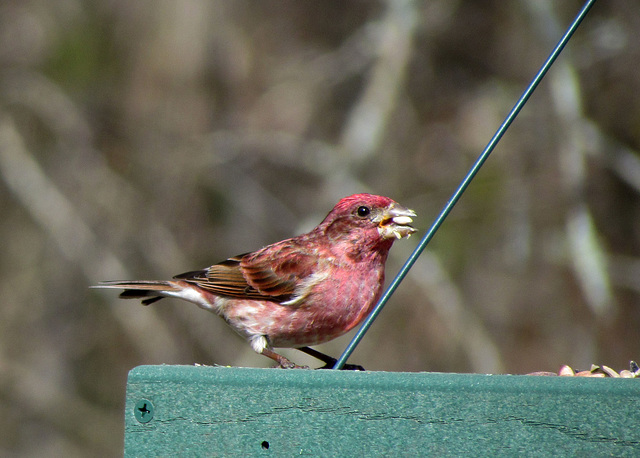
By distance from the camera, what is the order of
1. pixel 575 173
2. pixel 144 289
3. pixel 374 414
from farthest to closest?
pixel 575 173, pixel 144 289, pixel 374 414

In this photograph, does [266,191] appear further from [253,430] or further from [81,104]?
[253,430]

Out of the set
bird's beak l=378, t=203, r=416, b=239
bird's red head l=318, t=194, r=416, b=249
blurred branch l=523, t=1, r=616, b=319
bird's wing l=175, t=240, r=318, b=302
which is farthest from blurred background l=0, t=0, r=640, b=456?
bird's beak l=378, t=203, r=416, b=239

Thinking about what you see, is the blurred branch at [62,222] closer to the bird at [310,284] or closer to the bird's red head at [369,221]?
the bird at [310,284]

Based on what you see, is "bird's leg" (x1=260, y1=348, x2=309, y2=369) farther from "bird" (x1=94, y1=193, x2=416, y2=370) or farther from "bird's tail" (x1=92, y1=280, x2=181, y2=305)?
"bird's tail" (x1=92, y1=280, x2=181, y2=305)

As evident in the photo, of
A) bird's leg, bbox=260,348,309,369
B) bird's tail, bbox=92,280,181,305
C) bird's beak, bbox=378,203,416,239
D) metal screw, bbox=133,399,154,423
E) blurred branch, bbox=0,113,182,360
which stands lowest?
metal screw, bbox=133,399,154,423

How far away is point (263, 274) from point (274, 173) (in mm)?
4898

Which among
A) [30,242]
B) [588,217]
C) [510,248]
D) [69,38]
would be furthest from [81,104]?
[588,217]

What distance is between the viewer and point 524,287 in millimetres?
9008

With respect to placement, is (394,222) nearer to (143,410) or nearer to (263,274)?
(263,274)

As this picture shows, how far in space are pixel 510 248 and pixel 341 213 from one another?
4364mm

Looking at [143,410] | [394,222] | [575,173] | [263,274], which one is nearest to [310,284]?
[263,274]

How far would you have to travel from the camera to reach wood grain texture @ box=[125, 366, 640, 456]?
2.66 metres

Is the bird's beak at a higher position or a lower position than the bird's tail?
higher

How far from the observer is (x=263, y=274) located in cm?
480
